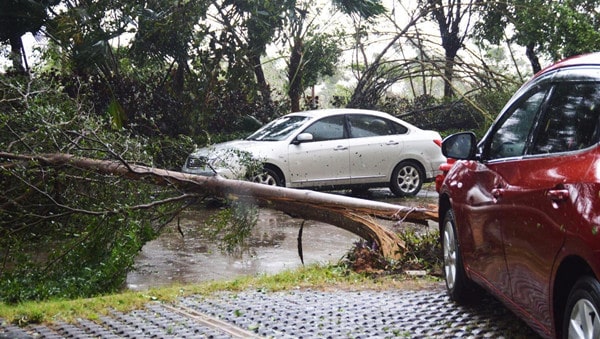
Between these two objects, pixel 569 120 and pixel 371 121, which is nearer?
pixel 569 120

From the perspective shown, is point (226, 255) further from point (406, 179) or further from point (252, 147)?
point (406, 179)

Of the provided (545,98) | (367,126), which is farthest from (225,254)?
(367,126)

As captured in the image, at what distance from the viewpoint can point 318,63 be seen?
20.5 m

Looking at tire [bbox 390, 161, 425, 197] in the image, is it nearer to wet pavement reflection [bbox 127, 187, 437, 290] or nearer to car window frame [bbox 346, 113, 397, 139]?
car window frame [bbox 346, 113, 397, 139]

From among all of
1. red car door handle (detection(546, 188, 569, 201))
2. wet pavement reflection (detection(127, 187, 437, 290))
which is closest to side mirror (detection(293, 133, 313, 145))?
wet pavement reflection (detection(127, 187, 437, 290))

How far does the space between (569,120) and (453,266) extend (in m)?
2.48

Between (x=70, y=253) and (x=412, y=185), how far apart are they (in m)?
8.55

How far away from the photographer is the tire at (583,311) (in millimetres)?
3398

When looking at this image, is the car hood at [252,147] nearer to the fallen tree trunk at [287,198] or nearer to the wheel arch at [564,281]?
the fallen tree trunk at [287,198]

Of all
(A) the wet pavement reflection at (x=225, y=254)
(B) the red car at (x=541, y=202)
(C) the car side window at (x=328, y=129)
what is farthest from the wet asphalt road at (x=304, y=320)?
(C) the car side window at (x=328, y=129)

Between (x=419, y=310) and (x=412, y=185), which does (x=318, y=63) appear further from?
(x=419, y=310)

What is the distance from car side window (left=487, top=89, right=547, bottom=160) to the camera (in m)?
4.79

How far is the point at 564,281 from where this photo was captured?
12.6ft

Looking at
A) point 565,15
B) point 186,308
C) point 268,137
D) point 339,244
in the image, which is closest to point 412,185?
→ point 268,137
